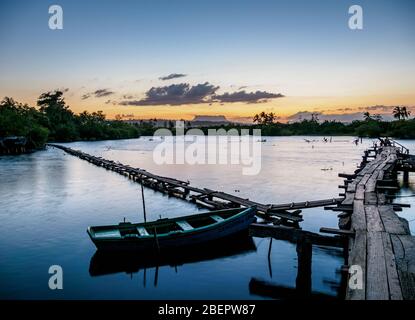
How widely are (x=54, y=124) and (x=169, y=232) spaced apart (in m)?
133

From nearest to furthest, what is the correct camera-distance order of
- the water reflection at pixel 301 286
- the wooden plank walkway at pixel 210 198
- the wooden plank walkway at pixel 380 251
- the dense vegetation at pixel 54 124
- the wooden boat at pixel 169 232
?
the wooden plank walkway at pixel 380 251, the water reflection at pixel 301 286, the wooden boat at pixel 169 232, the wooden plank walkway at pixel 210 198, the dense vegetation at pixel 54 124

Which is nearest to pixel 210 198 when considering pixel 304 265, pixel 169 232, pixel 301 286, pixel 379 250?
pixel 169 232

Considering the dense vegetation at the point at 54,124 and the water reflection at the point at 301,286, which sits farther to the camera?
the dense vegetation at the point at 54,124

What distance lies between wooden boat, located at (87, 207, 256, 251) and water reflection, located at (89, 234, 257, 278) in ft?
1.22

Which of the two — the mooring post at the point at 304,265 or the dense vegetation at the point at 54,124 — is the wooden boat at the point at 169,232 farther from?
the dense vegetation at the point at 54,124

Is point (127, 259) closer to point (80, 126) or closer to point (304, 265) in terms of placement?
point (304, 265)

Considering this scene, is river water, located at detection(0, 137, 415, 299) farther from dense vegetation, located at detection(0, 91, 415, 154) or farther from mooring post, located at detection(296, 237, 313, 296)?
dense vegetation, located at detection(0, 91, 415, 154)

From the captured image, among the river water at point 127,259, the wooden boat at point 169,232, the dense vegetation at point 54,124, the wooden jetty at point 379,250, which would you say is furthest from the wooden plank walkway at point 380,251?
the dense vegetation at point 54,124

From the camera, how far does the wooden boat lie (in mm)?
14133

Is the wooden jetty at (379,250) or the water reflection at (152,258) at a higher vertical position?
the wooden jetty at (379,250)

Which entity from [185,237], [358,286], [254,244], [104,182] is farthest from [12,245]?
[104,182]

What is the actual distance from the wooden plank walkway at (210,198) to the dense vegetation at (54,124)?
4294 centimetres

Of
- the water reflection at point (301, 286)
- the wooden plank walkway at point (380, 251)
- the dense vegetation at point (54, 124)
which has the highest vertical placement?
the dense vegetation at point (54, 124)

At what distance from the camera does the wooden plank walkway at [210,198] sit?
17.9m
